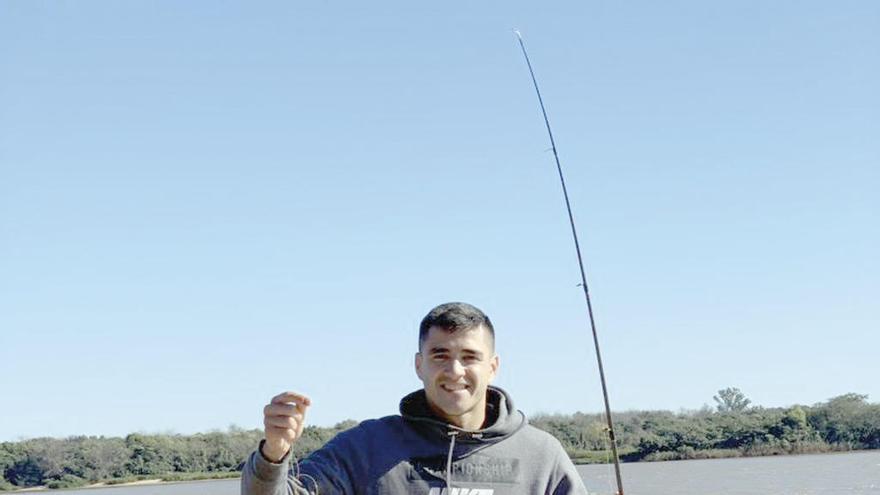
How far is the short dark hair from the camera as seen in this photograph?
10.8 feet

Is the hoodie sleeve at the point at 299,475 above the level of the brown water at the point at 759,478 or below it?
above

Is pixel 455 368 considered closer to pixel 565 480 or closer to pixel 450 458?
pixel 450 458

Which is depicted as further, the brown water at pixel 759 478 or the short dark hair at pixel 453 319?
the brown water at pixel 759 478

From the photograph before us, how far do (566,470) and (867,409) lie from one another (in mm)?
42532

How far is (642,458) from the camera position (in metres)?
41.4

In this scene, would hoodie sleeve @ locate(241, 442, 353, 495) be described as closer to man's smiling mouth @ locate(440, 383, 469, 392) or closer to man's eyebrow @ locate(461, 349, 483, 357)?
man's smiling mouth @ locate(440, 383, 469, 392)

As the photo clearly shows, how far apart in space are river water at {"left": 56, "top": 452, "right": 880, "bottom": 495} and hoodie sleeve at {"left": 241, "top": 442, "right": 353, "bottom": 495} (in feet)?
64.6

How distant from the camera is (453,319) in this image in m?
3.30

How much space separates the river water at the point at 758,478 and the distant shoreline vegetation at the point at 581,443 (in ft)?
5.74

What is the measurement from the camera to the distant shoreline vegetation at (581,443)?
3978 centimetres

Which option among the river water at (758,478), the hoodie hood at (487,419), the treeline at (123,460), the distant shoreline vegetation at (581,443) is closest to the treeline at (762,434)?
the distant shoreline vegetation at (581,443)

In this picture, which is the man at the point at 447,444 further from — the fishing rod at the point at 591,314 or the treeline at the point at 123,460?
the treeline at the point at 123,460

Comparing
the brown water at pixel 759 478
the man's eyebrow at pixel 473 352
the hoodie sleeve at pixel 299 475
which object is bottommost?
the brown water at pixel 759 478

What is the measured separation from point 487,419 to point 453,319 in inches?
16.6
